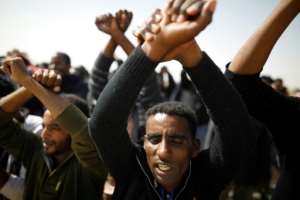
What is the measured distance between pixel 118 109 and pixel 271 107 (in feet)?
2.32

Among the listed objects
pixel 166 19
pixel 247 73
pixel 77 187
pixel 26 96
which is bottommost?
pixel 77 187

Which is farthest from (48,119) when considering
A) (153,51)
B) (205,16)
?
(205,16)

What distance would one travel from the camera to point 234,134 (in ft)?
4.83

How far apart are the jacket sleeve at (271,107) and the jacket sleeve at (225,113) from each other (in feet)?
0.49

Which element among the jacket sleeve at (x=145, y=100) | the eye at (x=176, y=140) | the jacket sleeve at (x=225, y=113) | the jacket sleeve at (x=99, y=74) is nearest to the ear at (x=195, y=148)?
the eye at (x=176, y=140)

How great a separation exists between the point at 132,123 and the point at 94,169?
1222 mm

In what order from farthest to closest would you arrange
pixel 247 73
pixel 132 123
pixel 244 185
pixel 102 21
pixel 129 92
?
pixel 244 185 < pixel 132 123 < pixel 102 21 < pixel 247 73 < pixel 129 92

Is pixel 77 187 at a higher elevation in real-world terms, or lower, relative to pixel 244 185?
higher

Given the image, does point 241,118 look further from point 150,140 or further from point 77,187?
point 77,187

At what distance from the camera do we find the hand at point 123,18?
9.65 ft

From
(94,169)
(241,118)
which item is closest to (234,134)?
(241,118)

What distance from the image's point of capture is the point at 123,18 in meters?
2.97

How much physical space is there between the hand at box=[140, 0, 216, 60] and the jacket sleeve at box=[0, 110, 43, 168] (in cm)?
155

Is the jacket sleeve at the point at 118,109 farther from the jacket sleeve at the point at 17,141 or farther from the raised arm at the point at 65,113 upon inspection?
the jacket sleeve at the point at 17,141
